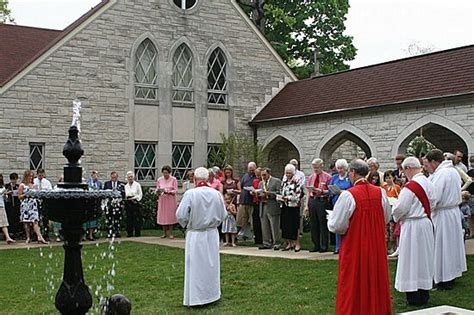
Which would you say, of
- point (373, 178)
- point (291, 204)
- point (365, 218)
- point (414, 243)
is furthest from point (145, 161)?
point (365, 218)

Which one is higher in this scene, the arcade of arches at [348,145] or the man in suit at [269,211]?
the arcade of arches at [348,145]

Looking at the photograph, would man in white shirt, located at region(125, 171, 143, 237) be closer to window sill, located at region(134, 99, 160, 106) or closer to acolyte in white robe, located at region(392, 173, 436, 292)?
window sill, located at region(134, 99, 160, 106)

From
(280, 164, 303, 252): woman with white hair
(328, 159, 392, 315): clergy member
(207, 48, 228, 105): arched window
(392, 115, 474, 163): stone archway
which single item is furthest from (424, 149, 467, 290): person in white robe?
(207, 48, 228, 105): arched window

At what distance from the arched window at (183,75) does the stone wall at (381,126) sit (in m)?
3.00

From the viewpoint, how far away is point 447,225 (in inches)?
388

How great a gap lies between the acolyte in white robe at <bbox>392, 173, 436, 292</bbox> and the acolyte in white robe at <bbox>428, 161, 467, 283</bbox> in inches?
34.2

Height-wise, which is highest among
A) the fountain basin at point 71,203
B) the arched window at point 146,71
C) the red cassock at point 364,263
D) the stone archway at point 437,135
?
the arched window at point 146,71

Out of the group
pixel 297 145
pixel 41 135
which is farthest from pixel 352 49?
pixel 41 135

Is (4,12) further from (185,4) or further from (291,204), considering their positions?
(291,204)

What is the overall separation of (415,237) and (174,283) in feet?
13.3

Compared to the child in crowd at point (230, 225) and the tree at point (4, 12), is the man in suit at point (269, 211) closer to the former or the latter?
the child in crowd at point (230, 225)

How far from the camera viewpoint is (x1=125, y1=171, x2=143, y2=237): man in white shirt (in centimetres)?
1783

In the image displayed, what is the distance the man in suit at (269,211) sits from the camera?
14.5m

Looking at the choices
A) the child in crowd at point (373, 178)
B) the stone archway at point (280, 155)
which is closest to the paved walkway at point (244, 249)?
the child in crowd at point (373, 178)
